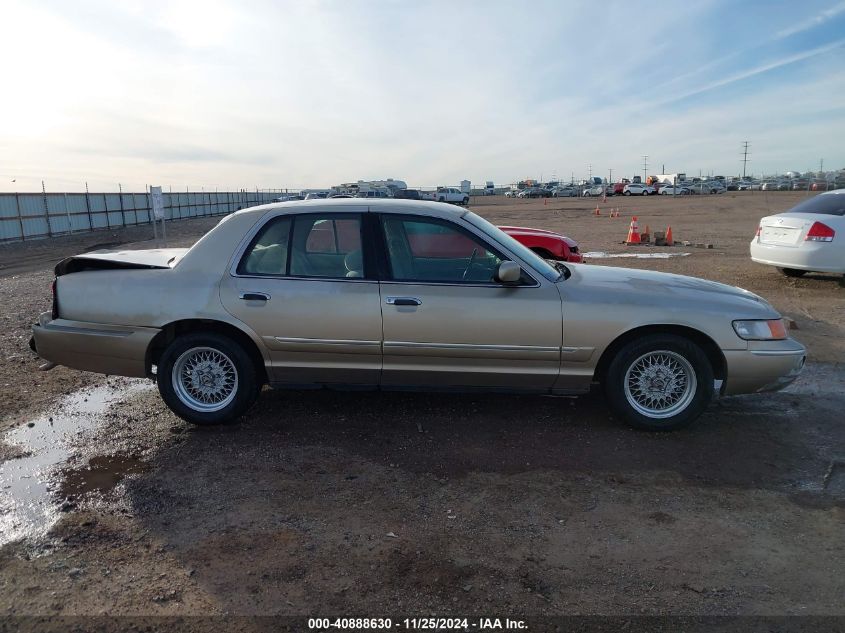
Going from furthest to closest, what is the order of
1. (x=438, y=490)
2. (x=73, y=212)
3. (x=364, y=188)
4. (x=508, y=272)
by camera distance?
(x=364, y=188)
(x=73, y=212)
(x=508, y=272)
(x=438, y=490)

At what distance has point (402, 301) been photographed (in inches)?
178

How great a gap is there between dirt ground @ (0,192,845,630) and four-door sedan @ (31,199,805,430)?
395mm

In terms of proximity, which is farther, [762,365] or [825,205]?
[825,205]

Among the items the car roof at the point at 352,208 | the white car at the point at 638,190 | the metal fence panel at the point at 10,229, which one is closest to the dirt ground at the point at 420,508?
the car roof at the point at 352,208

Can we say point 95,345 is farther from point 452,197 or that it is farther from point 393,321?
point 452,197

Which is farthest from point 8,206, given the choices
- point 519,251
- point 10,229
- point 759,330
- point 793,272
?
point 759,330

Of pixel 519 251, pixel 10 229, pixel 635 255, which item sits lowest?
pixel 635 255

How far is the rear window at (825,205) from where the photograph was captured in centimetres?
984

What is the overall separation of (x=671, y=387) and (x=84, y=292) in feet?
14.5

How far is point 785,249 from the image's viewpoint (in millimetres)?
10078

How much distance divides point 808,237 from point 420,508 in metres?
8.88

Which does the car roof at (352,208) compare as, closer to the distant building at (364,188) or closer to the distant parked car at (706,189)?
the distant building at (364,188)

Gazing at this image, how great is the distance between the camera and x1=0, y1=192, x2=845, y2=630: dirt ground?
2895 mm

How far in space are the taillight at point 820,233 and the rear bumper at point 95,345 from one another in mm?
9522
